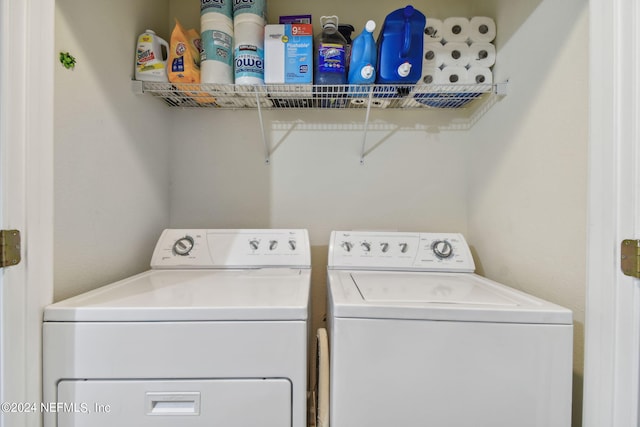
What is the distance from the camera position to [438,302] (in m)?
0.85

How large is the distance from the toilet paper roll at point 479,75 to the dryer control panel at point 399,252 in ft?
2.43

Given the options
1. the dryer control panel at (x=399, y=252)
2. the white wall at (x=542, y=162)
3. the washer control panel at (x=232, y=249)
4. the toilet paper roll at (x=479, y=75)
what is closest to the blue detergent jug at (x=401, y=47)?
the toilet paper roll at (x=479, y=75)

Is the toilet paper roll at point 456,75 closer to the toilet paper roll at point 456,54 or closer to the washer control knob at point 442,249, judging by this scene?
the toilet paper roll at point 456,54

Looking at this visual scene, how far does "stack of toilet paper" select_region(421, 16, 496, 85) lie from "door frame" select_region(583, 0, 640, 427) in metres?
0.63

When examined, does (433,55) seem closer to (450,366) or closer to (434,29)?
(434,29)

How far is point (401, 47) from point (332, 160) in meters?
0.63

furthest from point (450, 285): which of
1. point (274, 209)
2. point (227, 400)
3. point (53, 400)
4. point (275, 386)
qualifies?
point (53, 400)

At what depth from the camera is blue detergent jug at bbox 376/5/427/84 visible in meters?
1.23

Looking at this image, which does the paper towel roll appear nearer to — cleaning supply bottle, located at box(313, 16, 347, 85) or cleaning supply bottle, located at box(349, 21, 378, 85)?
cleaning supply bottle, located at box(349, 21, 378, 85)

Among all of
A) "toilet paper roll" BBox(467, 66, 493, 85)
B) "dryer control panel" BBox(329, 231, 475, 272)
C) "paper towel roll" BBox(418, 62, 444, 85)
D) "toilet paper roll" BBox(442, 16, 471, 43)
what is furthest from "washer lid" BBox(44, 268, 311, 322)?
"toilet paper roll" BBox(442, 16, 471, 43)

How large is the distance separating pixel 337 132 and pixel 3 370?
60.0 inches

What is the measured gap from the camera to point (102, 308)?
79 centimetres

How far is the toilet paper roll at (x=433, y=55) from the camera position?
1.37 metres

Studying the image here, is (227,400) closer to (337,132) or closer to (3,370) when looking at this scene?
(3,370)
